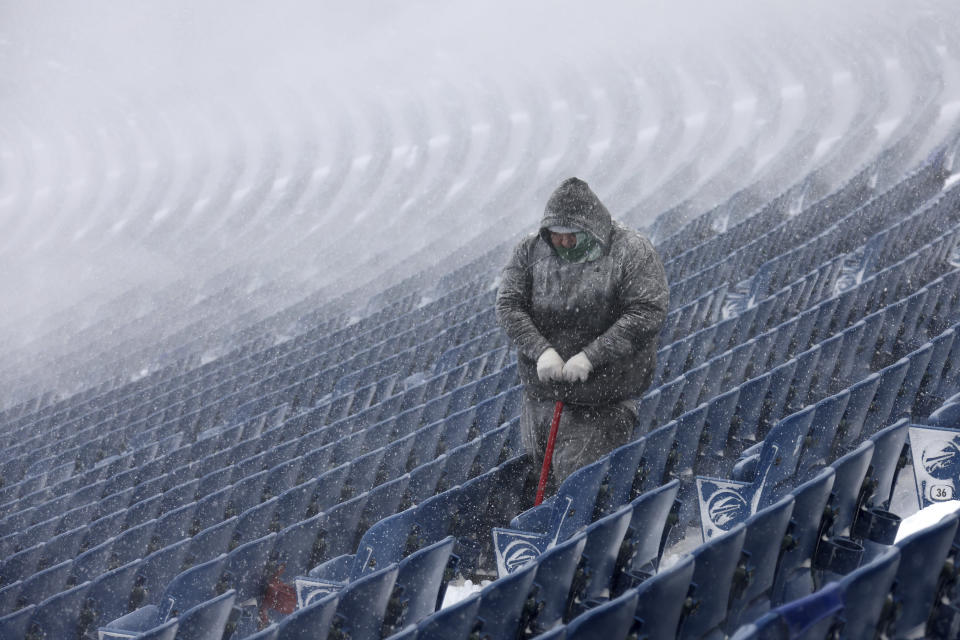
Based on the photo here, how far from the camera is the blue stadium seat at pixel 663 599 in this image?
1135 millimetres

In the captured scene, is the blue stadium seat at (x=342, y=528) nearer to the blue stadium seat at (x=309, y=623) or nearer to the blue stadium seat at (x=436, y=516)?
the blue stadium seat at (x=436, y=516)

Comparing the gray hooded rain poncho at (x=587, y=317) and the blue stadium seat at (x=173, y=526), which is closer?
the gray hooded rain poncho at (x=587, y=317)

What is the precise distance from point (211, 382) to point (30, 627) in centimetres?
284

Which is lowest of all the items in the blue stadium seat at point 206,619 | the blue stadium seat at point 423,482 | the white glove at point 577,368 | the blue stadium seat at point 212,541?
the blue stadium seat at point 423,482

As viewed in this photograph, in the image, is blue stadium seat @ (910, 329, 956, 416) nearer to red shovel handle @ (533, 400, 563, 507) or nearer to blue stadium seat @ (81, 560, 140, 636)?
red shovel handle @ (533, 400, 563, 507)

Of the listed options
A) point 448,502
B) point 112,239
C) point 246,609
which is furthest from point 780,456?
point 112,239

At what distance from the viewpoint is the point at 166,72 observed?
12.9 meters

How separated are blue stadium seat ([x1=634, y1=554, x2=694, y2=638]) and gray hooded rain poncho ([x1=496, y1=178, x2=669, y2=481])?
0.56 meters

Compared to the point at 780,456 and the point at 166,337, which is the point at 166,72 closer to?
the point at 166,337

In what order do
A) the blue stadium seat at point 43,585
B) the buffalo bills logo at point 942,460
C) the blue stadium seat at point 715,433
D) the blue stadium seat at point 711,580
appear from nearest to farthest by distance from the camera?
the blue stadium seat at point 711,580 < the buffalo bills logo at point 942,460 < the blue stadium seat at point 715,433 < the blue stadium seat at point 43,585

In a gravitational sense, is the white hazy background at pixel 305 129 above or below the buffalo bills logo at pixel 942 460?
above

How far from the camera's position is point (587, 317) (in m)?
1.74

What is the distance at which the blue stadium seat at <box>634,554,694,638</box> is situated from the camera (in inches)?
44.7

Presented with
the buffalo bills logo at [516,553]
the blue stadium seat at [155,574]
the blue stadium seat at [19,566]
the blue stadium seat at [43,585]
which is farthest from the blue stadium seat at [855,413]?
the blue stadium seat at [19,566]
